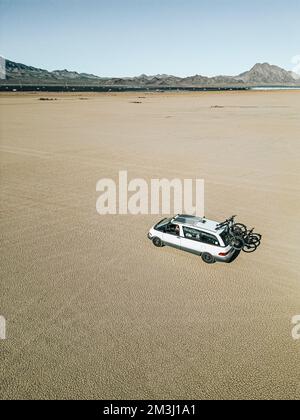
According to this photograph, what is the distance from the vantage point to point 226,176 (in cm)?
2458

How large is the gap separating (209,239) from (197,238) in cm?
50

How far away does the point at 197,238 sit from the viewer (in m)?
13.4

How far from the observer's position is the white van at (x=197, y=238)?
13.0 m

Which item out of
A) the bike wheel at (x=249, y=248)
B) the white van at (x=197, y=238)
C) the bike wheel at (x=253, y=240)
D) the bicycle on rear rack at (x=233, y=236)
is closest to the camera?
the white van at (x=197, y=238)

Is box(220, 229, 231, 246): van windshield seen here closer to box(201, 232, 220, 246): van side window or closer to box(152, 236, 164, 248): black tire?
box(201, 232, 220, 246): van side window

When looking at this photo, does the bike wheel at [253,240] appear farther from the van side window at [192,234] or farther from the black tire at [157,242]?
the black tire at [157,242]

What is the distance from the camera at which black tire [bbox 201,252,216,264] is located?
13.2 meters

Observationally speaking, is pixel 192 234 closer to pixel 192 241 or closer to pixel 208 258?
pixel 192 241

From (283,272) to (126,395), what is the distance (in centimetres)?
738

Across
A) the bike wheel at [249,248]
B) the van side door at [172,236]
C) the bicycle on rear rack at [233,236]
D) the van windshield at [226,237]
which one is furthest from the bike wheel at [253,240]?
the van side door at [172,236]

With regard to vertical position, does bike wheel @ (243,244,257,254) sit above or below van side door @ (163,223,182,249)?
below

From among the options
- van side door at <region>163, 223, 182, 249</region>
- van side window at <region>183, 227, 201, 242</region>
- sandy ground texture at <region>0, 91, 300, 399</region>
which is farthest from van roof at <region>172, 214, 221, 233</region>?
sandy ground texture at <region>0, 91, 300, 399</region>

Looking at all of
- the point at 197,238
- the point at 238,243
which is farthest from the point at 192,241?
the point at 238,243
